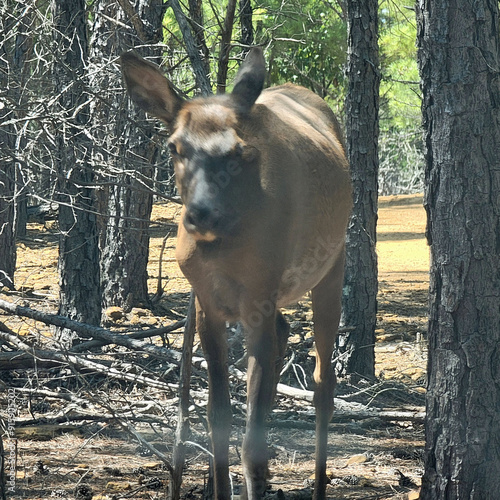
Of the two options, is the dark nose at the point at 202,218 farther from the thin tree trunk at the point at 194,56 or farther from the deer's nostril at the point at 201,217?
the thin tree trunk at the point at 194,56

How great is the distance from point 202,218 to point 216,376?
3.86ft

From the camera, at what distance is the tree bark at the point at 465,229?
3.91 m

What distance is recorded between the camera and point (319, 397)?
5312 mm

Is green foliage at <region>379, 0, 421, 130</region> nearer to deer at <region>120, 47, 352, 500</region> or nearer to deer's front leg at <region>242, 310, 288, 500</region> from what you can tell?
deer at <region>120, 47, 352, 500</region>

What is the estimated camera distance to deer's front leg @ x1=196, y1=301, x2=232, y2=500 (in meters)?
4.46

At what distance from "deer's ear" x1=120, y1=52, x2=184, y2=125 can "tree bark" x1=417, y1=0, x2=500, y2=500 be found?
1.31 metres

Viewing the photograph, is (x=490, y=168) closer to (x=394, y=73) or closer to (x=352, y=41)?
(x=352, y=41)

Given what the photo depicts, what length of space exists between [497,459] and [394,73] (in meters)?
23.2

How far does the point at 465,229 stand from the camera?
155 inches

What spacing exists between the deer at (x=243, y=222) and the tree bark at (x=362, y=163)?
2507 mm

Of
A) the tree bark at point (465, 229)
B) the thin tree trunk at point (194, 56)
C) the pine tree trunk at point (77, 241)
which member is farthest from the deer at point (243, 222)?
the pine tree trunk at point (77, 241)

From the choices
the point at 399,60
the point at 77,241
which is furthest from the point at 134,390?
→ the point at 399,60

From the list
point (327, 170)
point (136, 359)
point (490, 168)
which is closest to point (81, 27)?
point (136, 359)

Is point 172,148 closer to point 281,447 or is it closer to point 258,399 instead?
point 258,399
